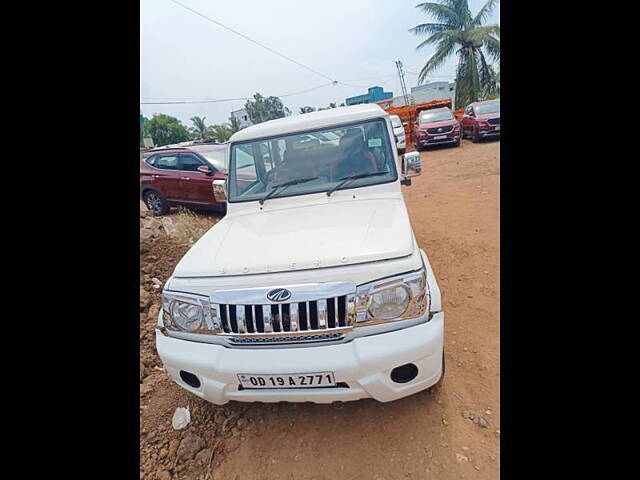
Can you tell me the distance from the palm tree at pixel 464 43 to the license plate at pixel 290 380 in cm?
2169

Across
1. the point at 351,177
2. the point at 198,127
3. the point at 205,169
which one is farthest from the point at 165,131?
the point at 351,177

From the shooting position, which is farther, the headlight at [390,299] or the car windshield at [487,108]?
the car windshield at [487,108]

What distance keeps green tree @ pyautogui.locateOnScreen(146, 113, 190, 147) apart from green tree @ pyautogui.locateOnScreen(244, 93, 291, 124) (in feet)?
27.6

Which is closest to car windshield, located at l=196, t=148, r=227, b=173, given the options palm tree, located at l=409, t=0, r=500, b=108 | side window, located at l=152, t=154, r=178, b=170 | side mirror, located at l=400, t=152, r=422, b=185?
side window, located at l=152, t=154, r=178, b=170

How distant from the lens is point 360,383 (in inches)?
67.0

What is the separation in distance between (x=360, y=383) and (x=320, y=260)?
67cm

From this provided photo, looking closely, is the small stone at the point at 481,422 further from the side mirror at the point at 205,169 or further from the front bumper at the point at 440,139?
the front bumper at the point at 440,139

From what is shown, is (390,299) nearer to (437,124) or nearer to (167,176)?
(167,176)

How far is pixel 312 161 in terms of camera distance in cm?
298

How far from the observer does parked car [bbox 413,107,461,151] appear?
43.1ft

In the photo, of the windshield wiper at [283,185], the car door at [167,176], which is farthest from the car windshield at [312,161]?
the car door at [167,176]

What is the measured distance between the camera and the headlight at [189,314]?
1.88 metres

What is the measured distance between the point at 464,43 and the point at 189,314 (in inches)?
911

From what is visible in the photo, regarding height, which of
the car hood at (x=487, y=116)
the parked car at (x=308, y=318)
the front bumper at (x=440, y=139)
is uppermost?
the car hood at (x=487, y=116)
